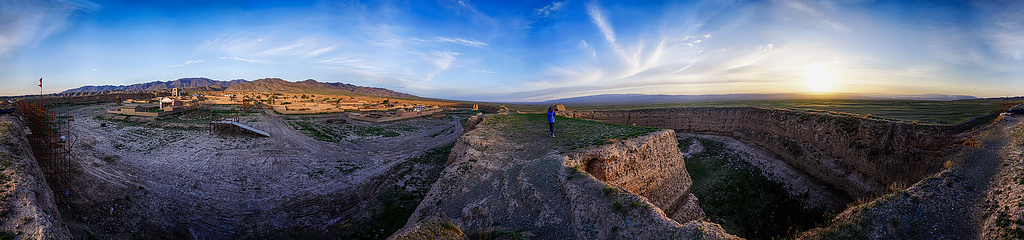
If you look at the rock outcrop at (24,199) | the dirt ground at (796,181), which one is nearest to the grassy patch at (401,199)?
the rock outcrop at (24,199)

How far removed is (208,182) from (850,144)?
31959 millimetres

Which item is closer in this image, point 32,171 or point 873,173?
point 32,171

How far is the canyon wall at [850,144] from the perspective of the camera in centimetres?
1422

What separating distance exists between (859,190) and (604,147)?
15643 millimetres

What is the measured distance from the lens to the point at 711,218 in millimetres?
17172

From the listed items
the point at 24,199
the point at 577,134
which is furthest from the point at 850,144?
the point at 24,199

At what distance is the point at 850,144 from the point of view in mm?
17344

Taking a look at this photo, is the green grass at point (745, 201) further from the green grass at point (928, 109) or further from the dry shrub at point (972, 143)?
the green grass at point (928, 109)

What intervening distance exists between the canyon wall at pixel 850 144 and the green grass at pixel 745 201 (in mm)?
2296

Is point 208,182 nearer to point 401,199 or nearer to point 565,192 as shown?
point 401,199

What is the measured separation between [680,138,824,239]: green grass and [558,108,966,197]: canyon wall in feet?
7.53

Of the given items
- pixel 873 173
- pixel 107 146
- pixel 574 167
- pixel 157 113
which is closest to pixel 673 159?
pixel 574 167

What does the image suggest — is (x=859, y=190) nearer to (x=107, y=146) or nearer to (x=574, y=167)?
(x=574, y=167)

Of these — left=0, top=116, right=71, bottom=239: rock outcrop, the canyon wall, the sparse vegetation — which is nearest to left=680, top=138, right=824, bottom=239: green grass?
the canyon wall
